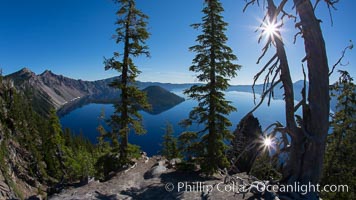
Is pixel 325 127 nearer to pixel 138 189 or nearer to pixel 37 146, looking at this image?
pixel 138 189

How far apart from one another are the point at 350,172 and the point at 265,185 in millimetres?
12209

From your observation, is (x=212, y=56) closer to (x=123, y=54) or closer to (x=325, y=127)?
(x=123, y=54)

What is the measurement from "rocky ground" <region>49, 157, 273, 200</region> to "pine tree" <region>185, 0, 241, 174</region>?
210cm

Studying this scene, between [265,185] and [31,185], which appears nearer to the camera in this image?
[265,185]

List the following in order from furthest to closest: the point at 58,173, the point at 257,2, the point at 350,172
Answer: the point at 58,173
the point at 350,172
the point at 257,2

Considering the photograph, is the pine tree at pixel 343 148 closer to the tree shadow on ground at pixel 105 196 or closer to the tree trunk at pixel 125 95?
the tree shadow on ground at pixel 105 196

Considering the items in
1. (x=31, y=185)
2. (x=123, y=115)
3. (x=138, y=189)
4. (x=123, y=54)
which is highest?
(x=123, y=54)

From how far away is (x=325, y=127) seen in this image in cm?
409

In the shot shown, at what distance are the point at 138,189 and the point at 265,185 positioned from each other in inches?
328

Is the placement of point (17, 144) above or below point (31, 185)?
above

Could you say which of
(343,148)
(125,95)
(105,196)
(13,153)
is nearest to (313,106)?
(105,196)

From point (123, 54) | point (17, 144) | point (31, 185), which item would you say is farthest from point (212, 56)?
point (17, 144)

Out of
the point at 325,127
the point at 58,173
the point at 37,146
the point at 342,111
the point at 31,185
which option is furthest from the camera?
the point at 37,146

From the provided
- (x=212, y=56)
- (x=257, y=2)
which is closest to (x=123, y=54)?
(x=212, y=56)
